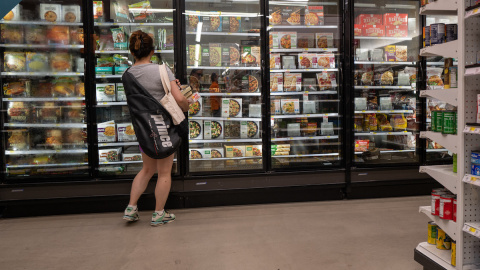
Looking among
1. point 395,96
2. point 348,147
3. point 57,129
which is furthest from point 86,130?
point 395,96

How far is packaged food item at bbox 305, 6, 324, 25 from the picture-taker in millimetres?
4602

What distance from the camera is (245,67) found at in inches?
172

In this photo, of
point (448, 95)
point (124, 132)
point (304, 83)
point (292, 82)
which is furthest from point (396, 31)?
point (124, 132)

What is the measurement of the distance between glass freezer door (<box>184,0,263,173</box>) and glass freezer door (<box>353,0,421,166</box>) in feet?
4.18

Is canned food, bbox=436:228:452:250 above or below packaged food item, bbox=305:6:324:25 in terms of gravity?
below

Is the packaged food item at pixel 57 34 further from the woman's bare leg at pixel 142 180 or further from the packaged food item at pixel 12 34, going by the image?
the woman's bare leg at pixel 142 180

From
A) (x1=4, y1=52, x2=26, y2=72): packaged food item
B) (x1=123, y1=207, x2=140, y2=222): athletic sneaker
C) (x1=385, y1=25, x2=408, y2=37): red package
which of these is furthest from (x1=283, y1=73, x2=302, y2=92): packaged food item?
(x1=4, y1=52, x2=26, y2=72): packaged food item

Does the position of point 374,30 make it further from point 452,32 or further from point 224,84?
point 452,32

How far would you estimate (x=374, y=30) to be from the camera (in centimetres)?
467

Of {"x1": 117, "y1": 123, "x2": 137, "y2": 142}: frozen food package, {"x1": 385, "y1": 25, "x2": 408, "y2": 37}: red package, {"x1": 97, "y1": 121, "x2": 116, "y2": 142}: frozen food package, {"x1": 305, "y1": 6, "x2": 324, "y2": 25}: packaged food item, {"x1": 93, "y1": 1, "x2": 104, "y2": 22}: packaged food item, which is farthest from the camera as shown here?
{"x1": 385, "y1": 25, "x2": 408, "y2": 37}: red package

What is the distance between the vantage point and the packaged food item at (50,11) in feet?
13.2

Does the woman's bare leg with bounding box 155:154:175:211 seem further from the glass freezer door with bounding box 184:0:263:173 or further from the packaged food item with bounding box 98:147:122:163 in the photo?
the packaged food item with bounding box 98:147:122:163

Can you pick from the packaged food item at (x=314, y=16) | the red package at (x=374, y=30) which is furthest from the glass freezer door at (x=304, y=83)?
the red package at (x=374, y=30)

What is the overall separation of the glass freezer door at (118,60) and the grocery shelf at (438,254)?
2562mm
